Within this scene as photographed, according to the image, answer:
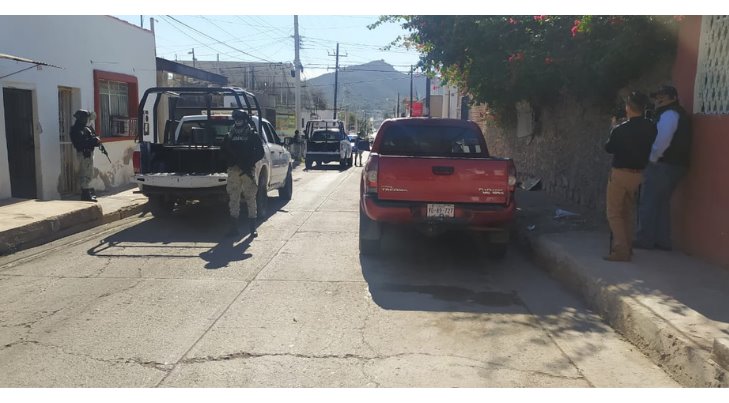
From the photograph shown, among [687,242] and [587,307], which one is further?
[687,242]

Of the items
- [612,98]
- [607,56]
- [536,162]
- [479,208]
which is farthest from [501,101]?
[479,208]

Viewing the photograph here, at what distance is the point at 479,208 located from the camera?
6.72 meters

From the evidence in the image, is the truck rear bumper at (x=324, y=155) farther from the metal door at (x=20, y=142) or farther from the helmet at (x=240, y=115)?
the helmet at (x=240, y=115)

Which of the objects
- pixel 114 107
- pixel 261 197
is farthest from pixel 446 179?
pixel 114 107

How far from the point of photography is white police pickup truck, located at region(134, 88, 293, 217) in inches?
372

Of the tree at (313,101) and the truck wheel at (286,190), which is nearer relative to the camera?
the truck wheel at (286,190)

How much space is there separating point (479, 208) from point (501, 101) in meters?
6.35

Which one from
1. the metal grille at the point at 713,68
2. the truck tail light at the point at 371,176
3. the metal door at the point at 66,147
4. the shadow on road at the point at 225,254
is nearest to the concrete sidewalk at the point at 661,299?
the metal grille at the point at 713,68

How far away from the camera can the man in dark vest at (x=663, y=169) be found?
6316mm

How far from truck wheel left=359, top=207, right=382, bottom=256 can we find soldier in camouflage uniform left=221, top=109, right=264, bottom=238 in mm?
2122

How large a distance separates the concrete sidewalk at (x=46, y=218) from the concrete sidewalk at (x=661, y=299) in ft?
22.1

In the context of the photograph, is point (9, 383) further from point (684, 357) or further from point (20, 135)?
point (20, 135)

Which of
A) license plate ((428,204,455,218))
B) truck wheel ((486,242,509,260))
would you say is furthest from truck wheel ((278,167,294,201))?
license plate ((428,204,455,218))

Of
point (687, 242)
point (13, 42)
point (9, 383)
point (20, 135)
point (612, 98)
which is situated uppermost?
point (13, 42)
